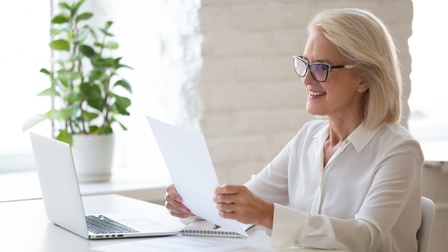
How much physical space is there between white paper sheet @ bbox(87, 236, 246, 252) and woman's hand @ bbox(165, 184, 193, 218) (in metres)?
0.19

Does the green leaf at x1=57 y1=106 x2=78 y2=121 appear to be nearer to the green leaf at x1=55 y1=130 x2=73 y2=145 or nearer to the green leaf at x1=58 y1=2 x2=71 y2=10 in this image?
the green leaf at x1=55 y1=130 x2=73 y2=145

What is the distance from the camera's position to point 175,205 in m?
2.29

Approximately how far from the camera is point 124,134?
359cm

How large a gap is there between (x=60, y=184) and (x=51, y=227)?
16 centimetres

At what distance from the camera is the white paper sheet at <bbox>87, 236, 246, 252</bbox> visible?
6.43 ft

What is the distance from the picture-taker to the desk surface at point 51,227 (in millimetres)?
2027

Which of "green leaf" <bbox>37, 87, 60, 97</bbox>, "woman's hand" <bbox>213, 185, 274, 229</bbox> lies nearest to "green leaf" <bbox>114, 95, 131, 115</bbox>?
"green leaf" <bbox>37, 87, 60, 97</bbox>

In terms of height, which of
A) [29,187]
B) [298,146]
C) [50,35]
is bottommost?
[29,187]

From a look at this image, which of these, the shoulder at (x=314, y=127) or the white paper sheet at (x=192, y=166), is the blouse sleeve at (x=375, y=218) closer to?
the white paper sheet at (x=192, y=166)

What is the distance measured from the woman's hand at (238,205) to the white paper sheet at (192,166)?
1.1 inches

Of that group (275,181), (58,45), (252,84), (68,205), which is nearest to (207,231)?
(68,205)

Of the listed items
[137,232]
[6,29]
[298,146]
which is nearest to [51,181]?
[137,232]

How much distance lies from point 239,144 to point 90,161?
55 centimetres

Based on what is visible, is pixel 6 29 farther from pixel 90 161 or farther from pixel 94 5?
pixel 90 161
